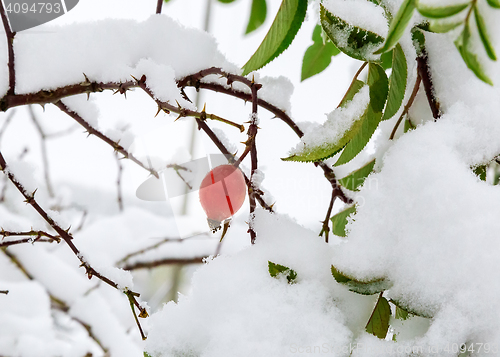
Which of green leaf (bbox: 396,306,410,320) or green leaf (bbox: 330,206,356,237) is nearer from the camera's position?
green leaf (bbox: 396,306,410,320)

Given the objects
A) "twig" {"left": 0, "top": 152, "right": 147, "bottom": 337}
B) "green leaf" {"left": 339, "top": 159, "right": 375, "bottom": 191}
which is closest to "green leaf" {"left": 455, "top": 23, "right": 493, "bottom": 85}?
"green leaf" {"left": 339, "top": 159, "right": 375, "bottom": 191}

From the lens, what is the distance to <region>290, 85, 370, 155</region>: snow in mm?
252

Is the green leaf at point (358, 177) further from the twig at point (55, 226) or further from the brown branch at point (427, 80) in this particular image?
the twig at point (55, 226)

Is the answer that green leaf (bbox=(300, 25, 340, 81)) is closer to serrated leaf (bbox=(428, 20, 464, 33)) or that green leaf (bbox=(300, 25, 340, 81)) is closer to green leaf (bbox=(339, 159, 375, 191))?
green leaf (bbox=(339, 159, 375, 191))

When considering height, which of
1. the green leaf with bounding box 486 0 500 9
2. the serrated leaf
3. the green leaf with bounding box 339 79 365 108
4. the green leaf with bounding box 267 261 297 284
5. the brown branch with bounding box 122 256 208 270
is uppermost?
the green leaf with bounding box 486 0 500 9

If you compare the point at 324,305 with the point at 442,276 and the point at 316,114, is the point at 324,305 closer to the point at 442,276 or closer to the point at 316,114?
the point at 442,276

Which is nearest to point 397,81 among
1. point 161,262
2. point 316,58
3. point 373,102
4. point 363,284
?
point 373,102

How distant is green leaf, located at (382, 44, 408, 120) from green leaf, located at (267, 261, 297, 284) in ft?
0.44

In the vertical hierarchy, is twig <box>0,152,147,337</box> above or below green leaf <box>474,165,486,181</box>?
below

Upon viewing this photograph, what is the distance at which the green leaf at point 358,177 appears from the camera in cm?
36

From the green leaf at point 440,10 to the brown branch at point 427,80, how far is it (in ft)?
0.41

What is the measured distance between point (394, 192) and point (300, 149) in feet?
0.23

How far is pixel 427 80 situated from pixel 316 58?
30 centimetres

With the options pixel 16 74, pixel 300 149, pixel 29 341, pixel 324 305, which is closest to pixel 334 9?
pixel 300 149
